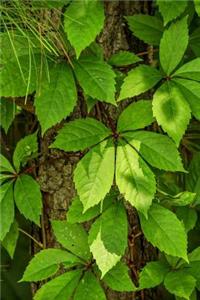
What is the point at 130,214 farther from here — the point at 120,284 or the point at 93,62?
the point at 93,62

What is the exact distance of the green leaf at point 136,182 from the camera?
3.73 ft

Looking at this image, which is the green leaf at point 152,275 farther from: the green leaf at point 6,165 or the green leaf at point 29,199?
the green leaf at point 6,165

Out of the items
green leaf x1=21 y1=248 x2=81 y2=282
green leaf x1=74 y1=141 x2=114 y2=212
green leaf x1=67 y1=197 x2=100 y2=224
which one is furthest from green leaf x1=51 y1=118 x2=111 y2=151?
green leaf x1=21 y1=248 x2=81 y2=282

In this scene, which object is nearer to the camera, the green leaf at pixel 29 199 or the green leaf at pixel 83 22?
the green leaf at pixel 83 22

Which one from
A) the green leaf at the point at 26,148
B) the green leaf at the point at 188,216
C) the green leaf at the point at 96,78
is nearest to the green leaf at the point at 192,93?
the green leaf at the point at 96,78

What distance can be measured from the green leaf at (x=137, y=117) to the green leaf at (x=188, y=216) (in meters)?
0.29

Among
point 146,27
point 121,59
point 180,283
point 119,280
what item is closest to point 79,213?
point 119,280

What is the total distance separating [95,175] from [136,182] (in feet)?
0.29

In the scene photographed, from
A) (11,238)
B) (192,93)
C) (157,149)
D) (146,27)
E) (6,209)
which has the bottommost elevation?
(11,238)

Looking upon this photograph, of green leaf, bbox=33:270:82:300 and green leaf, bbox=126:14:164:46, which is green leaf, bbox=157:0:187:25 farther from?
green leaf, bbox=33:270:82:300

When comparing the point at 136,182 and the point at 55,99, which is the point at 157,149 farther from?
the point at 55,99

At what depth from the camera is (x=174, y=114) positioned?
3.85ft

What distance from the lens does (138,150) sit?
1.17 meters

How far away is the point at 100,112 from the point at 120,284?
44 centimetres
